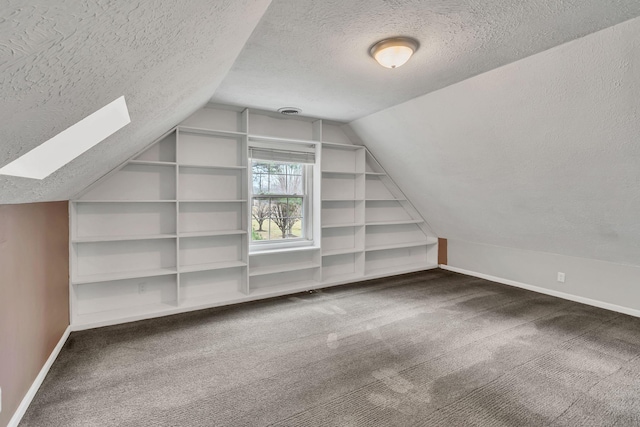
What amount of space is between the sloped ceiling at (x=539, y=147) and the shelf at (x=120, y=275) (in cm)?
291

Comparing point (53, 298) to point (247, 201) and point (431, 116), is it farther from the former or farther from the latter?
point (431, 116)

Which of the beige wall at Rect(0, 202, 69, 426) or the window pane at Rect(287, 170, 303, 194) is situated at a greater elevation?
the window pane at Rect(287, 170, 303, 194)

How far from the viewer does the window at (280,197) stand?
4.01 metres

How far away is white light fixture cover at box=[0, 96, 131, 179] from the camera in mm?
1404

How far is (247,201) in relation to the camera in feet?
11.9

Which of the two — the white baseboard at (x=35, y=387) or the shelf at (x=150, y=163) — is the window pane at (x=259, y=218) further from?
the white baseboard at (x=35, y=387)

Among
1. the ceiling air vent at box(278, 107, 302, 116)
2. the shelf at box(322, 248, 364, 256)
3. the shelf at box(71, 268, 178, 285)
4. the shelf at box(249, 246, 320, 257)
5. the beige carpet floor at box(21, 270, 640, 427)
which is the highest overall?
the ceiling air vent at box(278, 107, 302, 116)

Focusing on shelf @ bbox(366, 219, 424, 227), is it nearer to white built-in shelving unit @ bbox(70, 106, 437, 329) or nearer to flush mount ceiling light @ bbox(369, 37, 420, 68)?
white built-in shelving unit @ bbox(70, 106, 437, 329)

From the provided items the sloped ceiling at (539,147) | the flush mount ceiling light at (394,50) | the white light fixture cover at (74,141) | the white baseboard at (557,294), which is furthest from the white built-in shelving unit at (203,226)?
the flush mount ceiling light at (394,50)

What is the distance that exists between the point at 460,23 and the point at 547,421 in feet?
7.59

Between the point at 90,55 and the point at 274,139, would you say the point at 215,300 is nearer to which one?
the point at 274,139

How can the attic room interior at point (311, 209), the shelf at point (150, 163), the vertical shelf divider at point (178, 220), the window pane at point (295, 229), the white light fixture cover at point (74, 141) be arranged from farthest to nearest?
1. the window pane at point (295, 229)
2. the vertical shelf divider at point (178, 220)
3. the shelf at point (150, 163)
4. the attic room interior at point (311, 209)
5. the white light fixture cover at point (74, 141)

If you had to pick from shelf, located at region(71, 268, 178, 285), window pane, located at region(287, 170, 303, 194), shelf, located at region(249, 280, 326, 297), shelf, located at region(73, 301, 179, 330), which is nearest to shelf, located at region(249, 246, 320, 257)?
shelf, located at region(249, 280, 326, 297)

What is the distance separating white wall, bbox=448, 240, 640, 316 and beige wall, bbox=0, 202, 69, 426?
5.05m
